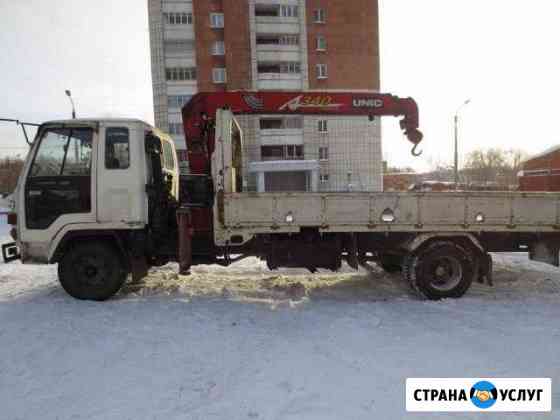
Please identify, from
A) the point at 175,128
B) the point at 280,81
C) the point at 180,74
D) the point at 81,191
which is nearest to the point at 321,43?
the point at 280,81

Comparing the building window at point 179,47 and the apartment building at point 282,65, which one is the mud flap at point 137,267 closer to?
the apartment building at point 282,65

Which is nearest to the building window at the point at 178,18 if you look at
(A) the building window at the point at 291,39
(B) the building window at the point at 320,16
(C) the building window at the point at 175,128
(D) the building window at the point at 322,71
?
(A) the building window at the point at 291,39

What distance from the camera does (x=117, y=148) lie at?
5359mm

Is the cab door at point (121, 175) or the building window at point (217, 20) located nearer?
the cab door at point (121, 175)

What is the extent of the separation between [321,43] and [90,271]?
3310 cm

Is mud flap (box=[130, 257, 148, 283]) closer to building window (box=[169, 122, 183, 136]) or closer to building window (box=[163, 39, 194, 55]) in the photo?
building window (box=[169, 122, 183, 136])

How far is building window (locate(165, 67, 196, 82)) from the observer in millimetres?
31314

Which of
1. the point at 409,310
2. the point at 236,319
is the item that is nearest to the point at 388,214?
the point at 409,310

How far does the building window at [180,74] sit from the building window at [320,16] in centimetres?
1262

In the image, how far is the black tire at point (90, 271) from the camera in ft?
17.7

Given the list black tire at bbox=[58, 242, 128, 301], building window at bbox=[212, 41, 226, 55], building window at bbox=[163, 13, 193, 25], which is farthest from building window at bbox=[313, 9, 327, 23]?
black tire at bbox=[58, 242, 128, 301]

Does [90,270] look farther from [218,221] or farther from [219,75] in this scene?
[219,75]

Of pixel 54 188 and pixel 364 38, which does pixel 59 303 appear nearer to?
pixel 54 188

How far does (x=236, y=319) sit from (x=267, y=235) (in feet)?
4.90
